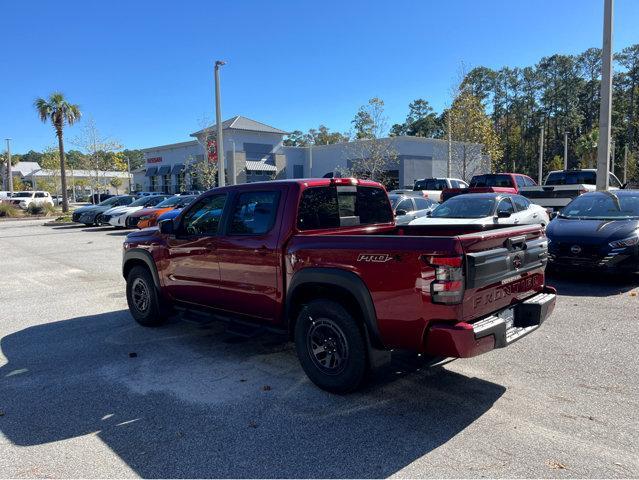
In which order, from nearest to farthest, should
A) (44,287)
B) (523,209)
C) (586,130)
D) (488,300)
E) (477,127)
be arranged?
(488,300), (44,287), (523,209), (477,127), (586,130)

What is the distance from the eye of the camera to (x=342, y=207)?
508cm

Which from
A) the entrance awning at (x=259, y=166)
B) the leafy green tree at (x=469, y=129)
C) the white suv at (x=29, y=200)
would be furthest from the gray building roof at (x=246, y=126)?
the leafy green tree at (x=469, y=129)

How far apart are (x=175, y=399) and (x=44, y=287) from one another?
660cm

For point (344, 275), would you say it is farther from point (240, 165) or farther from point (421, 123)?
point (421, 123)

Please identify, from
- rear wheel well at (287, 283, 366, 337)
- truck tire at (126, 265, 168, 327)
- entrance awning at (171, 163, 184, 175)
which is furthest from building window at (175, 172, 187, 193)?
rear wheel well at (287, 283, 366, 337)

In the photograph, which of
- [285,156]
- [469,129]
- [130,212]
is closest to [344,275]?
[130,212]

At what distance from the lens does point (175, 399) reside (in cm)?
421

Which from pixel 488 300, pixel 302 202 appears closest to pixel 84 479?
pixel 302 202

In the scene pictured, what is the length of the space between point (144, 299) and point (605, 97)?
12.3 metres

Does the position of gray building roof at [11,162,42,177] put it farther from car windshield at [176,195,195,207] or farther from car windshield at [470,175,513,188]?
car windshield at [470,175,513,188]

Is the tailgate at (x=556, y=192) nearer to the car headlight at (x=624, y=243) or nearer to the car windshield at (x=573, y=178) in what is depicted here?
the car windshield at (x=573, y=178)

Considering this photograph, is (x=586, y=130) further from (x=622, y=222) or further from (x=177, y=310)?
(x=177, y=310)

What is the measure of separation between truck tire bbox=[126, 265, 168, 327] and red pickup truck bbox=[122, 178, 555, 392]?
0.31 meters

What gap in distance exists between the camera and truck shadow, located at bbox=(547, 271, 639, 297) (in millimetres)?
7848
